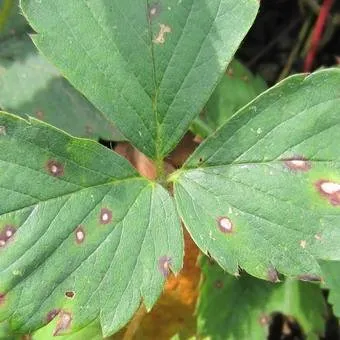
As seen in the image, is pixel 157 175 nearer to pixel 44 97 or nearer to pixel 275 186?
pixel 275 186

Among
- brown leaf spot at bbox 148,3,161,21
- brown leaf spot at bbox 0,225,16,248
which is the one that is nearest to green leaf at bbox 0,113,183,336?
brown leaf spot at bbox 0,225,16,248

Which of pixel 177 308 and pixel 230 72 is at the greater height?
pixel 230 72

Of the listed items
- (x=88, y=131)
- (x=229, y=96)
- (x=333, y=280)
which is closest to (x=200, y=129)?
(x=229, y=96)

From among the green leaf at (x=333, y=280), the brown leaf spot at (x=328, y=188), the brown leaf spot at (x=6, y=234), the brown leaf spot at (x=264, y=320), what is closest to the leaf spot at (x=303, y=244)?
the brown leaf spot at (x=328, y=188)

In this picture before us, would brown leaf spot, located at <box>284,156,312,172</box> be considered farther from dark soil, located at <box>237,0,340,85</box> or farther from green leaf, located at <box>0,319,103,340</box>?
dark soil, located at <box>237,0,340,85</box>

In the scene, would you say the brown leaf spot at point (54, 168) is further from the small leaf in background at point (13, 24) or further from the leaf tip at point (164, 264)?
the small leaf in background at point (13, 24)
